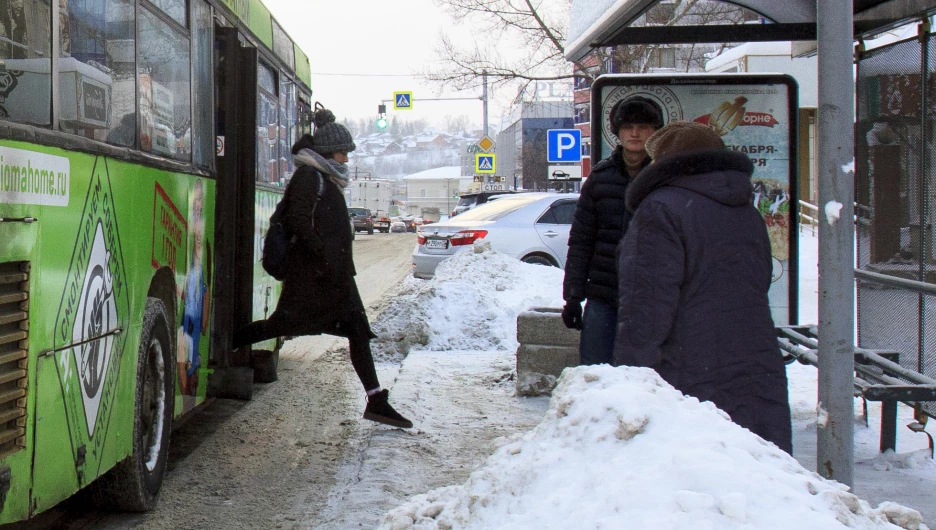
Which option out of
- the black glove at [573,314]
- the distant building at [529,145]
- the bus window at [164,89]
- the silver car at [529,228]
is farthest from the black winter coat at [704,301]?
the distant building at [529,145]

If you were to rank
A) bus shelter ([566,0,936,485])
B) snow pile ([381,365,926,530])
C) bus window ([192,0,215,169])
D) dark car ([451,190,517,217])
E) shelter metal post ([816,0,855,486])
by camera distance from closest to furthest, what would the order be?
1. snow pile ([381,365,926,530])
2. shelter metal post ([816,0,855,486])
3. bus shelter ([566,0,936,485])
4. bus window ([192,0,215,169])
5. dark car ([451,190,517,217])

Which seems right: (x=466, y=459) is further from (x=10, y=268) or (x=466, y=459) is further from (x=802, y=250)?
(x=802, y=250)

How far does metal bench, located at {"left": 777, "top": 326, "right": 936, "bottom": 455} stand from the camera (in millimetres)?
4934

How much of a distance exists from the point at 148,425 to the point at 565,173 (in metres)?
17.4

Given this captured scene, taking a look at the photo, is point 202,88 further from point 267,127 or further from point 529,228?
point 529,228

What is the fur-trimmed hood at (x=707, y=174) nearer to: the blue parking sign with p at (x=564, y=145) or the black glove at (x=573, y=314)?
the black glove at (x=573, y=314)

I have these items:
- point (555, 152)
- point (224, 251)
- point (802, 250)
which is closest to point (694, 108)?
point (224, 251)

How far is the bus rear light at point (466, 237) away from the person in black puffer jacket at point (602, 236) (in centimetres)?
986

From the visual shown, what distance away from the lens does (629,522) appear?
2193mm

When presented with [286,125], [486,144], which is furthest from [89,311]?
[486,144]

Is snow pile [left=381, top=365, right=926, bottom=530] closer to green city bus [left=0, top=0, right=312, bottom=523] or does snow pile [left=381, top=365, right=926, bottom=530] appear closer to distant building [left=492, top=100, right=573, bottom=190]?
green city bus [left=0, top=0, right=312, bottom=523]

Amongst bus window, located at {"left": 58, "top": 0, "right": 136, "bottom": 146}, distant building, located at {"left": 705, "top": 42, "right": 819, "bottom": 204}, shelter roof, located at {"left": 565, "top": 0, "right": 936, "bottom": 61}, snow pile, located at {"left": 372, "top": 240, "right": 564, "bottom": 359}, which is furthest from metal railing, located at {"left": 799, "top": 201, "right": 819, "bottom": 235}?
bus window, located at {"left": 58, "top": 0, "right": 136, "bottom": 146}

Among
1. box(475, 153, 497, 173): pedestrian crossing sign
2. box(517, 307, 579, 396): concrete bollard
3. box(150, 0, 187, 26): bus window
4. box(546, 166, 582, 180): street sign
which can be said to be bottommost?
box(517, 307, 579, 396): concrete bollard

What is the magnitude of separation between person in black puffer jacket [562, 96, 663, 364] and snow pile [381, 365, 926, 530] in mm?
2191
